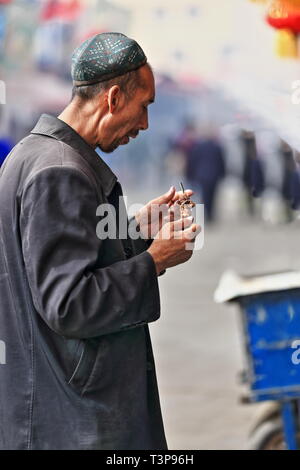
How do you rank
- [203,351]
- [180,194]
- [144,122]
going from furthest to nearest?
1. [203,351]
2. [180,194]
3. [144,122]

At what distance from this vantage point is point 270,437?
4.22 metres

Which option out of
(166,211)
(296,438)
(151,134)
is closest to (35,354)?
(166,211)

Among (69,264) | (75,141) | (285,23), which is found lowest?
(69,264)

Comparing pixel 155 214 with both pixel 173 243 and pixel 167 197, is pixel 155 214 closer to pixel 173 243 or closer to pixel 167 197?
pixel 167 197

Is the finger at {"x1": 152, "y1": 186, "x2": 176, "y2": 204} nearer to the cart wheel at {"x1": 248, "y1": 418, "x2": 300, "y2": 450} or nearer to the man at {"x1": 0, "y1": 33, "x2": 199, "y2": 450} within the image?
the man at {"x1": 0, "y1": 33, "x2": 199, "y2": 450}

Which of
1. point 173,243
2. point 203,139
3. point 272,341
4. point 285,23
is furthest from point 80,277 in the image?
point 203,139

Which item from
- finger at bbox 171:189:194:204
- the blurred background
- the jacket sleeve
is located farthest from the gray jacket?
the blurred background

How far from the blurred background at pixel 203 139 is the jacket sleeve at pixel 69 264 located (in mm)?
1391

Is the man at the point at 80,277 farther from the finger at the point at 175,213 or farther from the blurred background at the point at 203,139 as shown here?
the blurred background at the point at 203,139

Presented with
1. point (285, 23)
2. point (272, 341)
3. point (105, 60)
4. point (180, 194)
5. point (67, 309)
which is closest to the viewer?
point (67, 309)

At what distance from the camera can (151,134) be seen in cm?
2461

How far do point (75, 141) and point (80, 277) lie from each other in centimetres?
37

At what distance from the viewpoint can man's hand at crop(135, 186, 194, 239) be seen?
271 cm

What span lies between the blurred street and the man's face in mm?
2838
